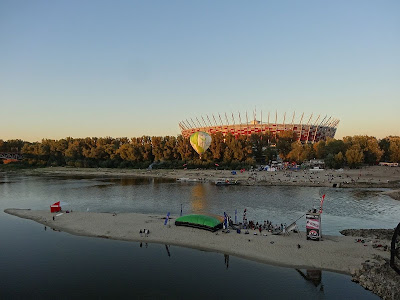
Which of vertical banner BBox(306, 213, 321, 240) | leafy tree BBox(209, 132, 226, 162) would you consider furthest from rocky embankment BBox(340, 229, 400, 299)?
leafy tree BBox(209, 132, 226, 162)

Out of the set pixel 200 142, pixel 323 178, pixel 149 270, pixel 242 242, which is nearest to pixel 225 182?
pixel 323 178

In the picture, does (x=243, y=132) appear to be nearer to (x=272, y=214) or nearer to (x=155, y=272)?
(x=272, y=214)

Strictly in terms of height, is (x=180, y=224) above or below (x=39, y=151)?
below

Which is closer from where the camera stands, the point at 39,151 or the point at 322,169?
the point at 322,169

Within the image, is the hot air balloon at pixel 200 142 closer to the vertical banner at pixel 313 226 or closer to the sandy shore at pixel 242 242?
the sandy shore at pixel 242 242

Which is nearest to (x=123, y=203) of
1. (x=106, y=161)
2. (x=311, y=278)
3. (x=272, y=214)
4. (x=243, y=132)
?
(x=272, y=214)

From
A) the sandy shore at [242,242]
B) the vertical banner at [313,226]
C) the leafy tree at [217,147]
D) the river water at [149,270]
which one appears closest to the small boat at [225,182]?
the leafy tree at [217,147]

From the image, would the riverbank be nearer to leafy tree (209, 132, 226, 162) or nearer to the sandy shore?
leafy tree (209, 132, 226, 162)
